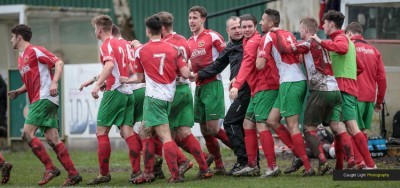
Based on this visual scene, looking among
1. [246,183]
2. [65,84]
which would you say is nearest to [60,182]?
[246,183]

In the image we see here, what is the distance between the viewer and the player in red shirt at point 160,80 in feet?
48.1

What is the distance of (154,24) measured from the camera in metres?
14.7

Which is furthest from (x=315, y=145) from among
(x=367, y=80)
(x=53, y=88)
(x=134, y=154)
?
(x=53, y=88)

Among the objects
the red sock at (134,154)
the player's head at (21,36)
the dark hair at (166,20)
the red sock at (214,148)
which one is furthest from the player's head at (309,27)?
the player's head at (21,36)

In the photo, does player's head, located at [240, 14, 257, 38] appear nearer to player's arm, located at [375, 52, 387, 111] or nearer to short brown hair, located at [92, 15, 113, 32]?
short brown hair, located at [92, 15, 113, 32]

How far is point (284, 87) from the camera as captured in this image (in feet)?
49.1

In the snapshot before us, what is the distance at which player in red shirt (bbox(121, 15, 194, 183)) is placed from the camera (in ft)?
48.1

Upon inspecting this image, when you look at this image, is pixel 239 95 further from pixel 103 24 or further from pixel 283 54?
pixel 103 24

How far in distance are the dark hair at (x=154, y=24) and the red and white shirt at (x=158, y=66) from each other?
0.44 ft

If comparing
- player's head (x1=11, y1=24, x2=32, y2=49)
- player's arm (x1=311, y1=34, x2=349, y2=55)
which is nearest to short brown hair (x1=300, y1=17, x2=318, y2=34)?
player's arm (x1=311, y1=34, x2=349, y2=55)

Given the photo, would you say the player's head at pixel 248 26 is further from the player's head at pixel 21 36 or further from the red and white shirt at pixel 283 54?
the player's head at pixel 21 36

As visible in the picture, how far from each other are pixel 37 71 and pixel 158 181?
89.7 inches

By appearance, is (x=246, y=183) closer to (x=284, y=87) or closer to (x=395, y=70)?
(x=284, y=87)

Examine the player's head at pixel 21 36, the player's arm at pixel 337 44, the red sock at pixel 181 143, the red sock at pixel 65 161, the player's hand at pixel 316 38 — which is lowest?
the red sock at pixel 65 161
